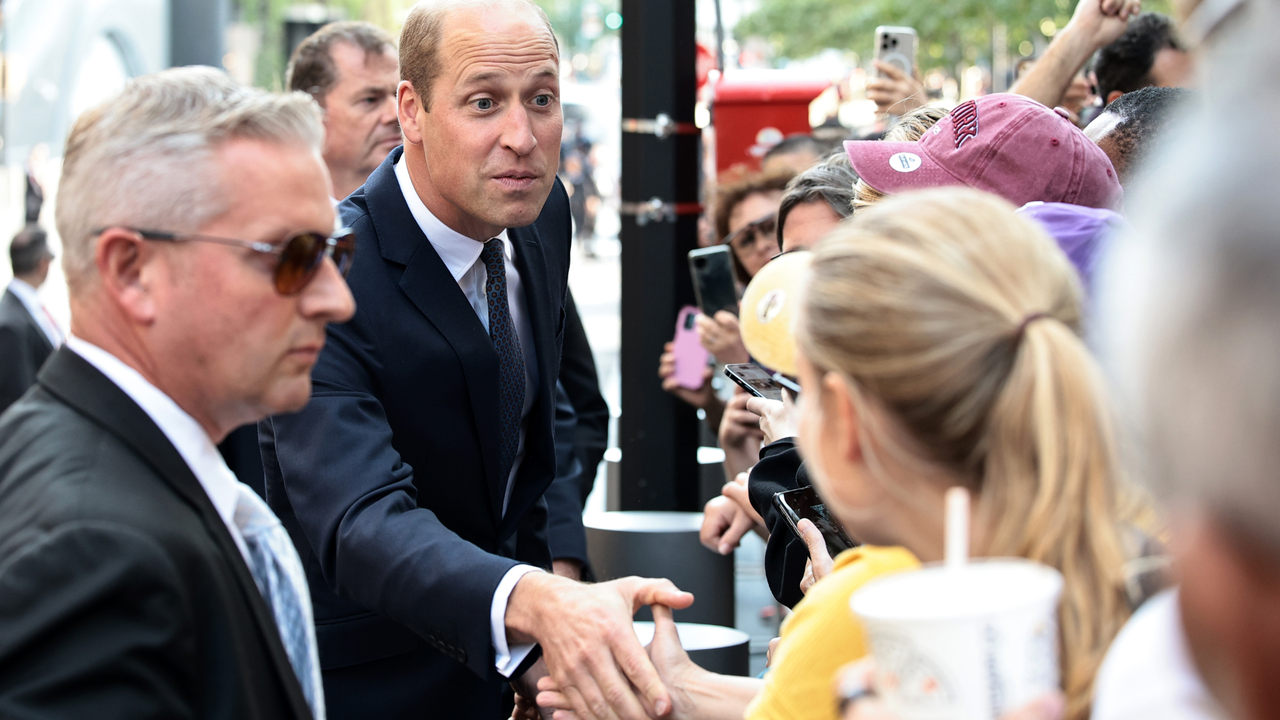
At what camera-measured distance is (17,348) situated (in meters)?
6.28

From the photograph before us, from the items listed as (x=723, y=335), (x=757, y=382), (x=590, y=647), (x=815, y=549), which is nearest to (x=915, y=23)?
(x=723, y=335)

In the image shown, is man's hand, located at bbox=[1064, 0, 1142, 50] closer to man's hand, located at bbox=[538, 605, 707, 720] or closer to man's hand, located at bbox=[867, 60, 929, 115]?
man's hand, located at bbox=[867, 60, 929, 115]

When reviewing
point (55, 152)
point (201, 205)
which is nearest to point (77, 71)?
point (55, 152)

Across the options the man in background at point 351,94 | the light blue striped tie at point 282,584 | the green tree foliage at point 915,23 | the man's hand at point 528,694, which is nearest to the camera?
the light blue striped tie at point 282,584

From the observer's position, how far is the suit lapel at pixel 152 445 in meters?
1.54

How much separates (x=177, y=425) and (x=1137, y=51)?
4.12 meters

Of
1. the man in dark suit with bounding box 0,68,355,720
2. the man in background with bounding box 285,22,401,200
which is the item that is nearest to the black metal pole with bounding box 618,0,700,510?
the man in background with bounding box 285,22,401,200

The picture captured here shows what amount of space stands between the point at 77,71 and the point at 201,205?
57.7 ft

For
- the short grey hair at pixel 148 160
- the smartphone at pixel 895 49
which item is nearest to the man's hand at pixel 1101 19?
the smartphone at pixel 895 49

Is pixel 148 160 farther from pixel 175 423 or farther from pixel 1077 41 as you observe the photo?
pixel 1077 41

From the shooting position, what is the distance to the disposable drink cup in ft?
3.39

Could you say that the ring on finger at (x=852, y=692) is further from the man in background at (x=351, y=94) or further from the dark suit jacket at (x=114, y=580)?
the man in background at (x=351, y=94)

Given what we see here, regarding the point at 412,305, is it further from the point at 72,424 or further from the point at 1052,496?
the point at 1052,496

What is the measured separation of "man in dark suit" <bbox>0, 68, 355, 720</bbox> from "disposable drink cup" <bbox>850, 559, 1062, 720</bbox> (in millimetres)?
865
